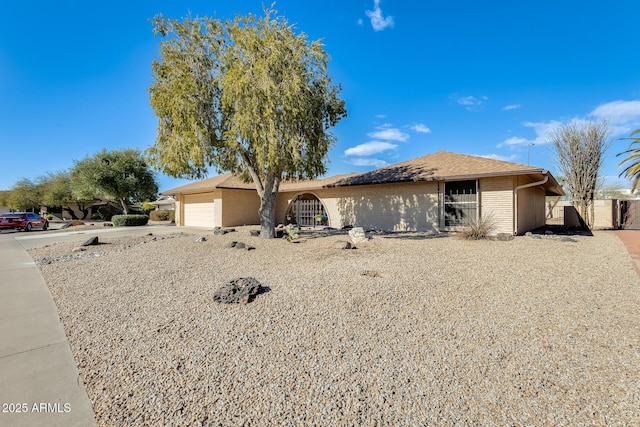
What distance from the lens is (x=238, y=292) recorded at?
5277mm

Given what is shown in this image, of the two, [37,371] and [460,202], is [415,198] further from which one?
[37,371]

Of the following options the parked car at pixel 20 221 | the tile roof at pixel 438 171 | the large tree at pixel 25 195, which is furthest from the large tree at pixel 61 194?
the tile roof at pixel 438 171

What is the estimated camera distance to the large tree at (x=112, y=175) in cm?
2580

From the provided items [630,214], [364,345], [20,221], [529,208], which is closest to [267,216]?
[364,345]

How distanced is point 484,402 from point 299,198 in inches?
780

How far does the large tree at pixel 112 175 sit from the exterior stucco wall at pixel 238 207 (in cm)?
1028

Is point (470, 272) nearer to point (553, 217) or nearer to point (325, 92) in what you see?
point (325, 92)

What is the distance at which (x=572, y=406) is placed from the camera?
102 inches

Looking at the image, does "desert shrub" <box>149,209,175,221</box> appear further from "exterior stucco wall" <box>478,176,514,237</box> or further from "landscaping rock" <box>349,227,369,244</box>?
"exterior stucco wall" <box>478,176,514,237</box>

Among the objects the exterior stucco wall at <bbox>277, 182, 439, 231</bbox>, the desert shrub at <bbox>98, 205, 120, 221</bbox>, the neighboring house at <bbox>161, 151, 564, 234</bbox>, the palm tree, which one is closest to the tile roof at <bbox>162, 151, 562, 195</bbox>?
the neighboring house at <bbox>161, 151, 564, 234</bbox>

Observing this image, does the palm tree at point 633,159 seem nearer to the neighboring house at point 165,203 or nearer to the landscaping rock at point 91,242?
the landscaping rock at point 91,242

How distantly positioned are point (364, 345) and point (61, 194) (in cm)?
4625

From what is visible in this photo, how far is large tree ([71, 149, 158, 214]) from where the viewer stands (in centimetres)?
2580

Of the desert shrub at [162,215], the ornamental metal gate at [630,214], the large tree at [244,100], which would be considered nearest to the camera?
the large tree at [244,100]
